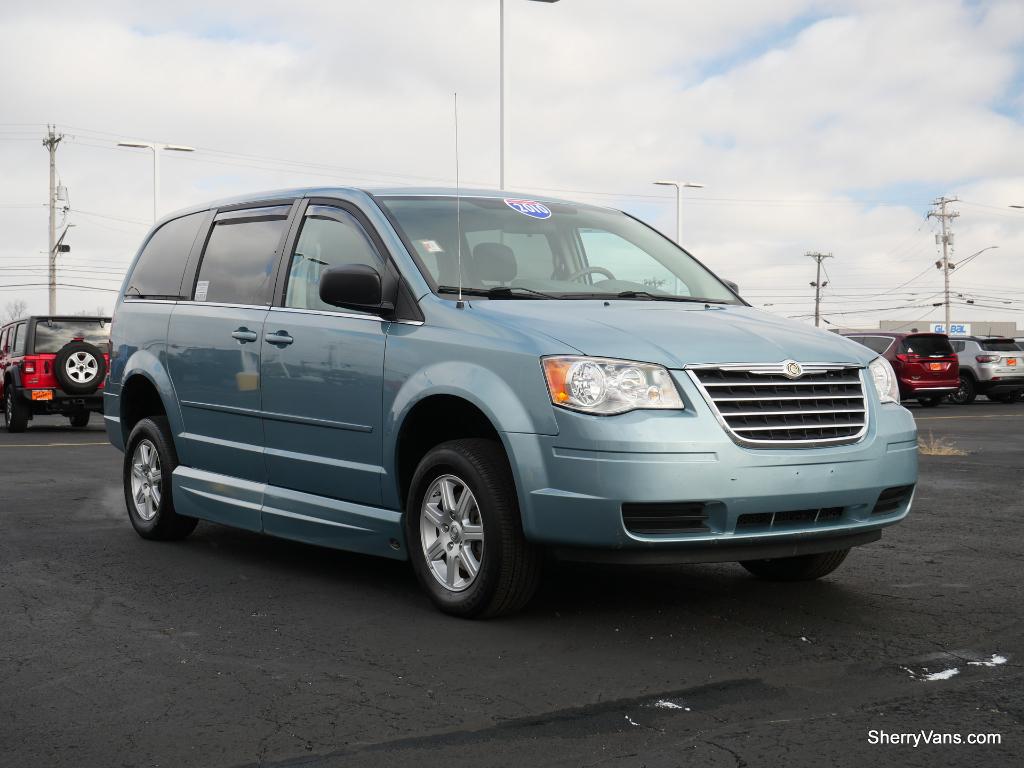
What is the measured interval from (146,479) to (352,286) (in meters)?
2.90

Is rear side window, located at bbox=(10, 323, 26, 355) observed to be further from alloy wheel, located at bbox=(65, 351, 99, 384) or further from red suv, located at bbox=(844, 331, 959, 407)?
red suv, located at bbox=(844, 331, 959, 407)

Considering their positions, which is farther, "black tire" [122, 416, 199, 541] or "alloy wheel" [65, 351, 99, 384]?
"alloy wheel" [65, 351, 99, 384]

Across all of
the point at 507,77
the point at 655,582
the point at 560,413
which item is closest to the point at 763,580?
the point at 655,582

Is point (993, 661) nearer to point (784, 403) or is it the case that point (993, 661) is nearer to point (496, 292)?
point (784, 403)

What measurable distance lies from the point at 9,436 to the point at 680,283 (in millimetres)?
15135

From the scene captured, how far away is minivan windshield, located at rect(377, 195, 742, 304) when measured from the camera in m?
5.99

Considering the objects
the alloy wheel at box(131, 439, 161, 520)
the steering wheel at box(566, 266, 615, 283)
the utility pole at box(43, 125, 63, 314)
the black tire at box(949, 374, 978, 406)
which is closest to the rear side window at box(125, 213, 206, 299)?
the alloy wheel at box(131, 439, 161, 520)

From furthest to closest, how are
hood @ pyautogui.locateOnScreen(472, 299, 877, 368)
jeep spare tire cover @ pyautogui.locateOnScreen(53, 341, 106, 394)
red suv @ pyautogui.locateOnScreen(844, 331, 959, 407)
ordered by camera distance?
red suv @ pyautogui.locateOnScreen(844, 331, 959, 407), jeep spare tire cover @ pyautogui.locateOnScreen(53, 341, 106, 394), hood @ pyautogui.locateOnScreen(472, 299, 877, 368)

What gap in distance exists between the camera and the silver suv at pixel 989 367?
31047mm

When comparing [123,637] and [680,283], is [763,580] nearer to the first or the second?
[680,283]

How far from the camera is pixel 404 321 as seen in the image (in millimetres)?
5770

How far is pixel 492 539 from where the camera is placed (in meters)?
5.20

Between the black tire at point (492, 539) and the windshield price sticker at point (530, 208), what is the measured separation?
1652 mm

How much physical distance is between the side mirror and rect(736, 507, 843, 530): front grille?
6.23 feet
